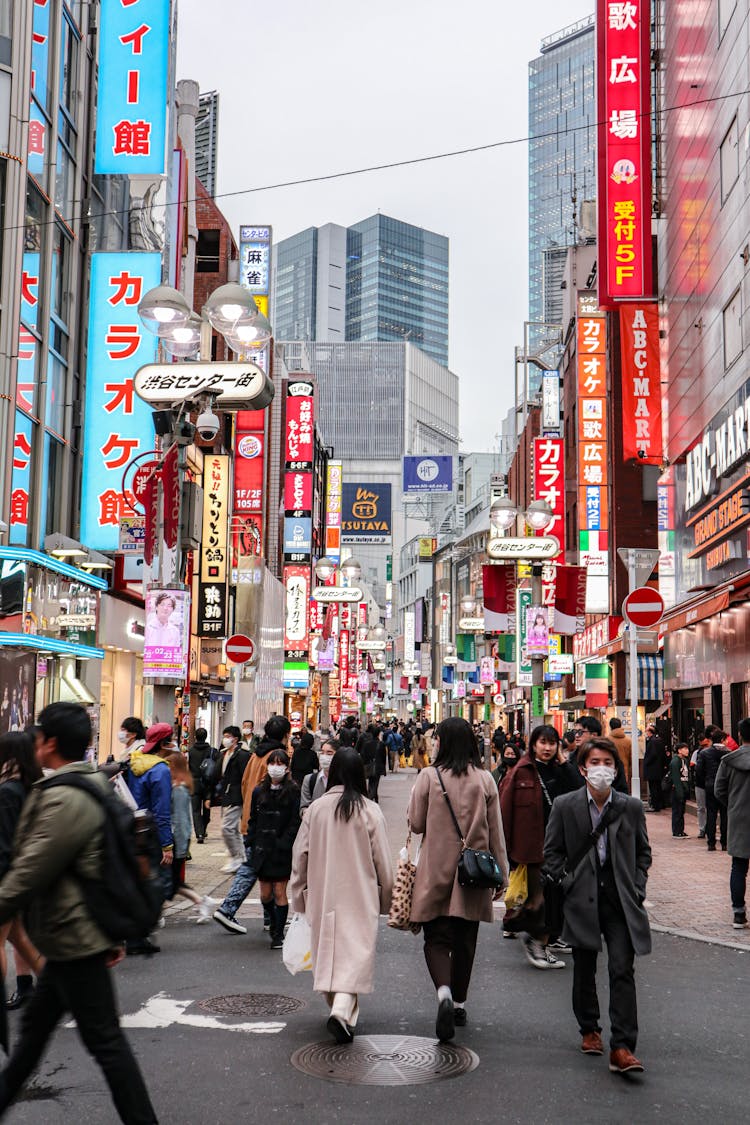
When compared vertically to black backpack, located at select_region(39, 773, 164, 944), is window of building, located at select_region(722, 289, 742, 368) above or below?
above

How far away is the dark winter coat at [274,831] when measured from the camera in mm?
10109

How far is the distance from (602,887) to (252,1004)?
9.16 feet

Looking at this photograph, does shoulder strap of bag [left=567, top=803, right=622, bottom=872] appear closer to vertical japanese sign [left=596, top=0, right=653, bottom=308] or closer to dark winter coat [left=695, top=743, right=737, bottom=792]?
dark winter coat [left=695, top=743, right=737, bottom=792]

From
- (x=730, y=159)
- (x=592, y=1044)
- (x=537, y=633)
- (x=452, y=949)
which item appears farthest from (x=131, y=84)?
(x=592, y=1044)

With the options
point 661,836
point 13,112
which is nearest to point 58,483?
point 13,112

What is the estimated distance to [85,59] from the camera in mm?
25172

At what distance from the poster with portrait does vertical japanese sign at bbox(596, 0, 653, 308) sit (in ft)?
33.7

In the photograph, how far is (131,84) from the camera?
76.9 feet

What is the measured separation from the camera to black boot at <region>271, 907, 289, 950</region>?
10.2 m

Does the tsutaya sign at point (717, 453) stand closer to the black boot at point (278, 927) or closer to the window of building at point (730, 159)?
the window of building at point (730, 159)

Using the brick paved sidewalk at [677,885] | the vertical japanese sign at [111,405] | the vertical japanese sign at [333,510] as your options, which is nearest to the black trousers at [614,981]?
the brick paved sidewalk at [677,885]

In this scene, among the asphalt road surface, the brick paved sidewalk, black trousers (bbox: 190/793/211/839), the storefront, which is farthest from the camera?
the storefront

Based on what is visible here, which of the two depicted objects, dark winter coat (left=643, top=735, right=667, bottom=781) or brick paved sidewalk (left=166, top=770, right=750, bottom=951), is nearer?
brick paved sidewalk (left=166, top=770, right=750, bottom=951)

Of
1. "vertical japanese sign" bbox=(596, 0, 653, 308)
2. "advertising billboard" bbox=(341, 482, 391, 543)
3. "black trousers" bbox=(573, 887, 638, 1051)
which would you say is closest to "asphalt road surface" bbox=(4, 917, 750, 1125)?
"black trousers" bbox=(573, 887, 638, 1051)
